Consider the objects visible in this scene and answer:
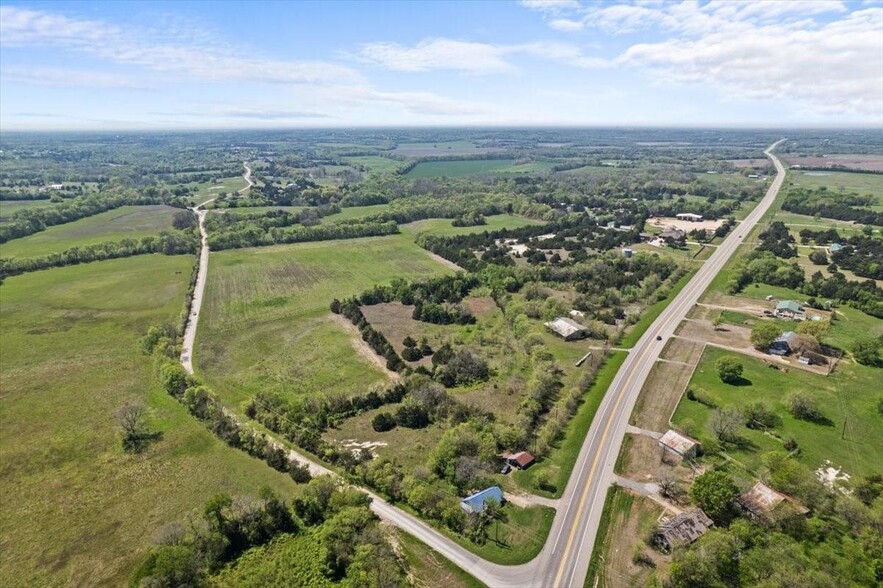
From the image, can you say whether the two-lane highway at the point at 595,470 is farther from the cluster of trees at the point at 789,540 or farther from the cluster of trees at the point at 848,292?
the cluster of trees at the point at 848,292

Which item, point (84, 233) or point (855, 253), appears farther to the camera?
point (84, 233)

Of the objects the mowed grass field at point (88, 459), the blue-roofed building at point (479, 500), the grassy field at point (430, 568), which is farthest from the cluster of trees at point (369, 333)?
the grassy field at point (430, 568)

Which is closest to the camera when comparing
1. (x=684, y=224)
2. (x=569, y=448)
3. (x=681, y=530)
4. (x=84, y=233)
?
(x=681, y=530)

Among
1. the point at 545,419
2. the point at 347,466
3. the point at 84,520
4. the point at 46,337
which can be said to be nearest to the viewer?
the point at 84,520

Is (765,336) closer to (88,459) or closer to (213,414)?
(213,414)

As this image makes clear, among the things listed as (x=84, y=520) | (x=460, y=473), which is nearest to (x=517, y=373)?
(x=460, y=473)

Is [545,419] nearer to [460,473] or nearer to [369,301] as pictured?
[460,473]

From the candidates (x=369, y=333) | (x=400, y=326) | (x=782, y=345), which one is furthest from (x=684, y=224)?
(x=369, y=333)
